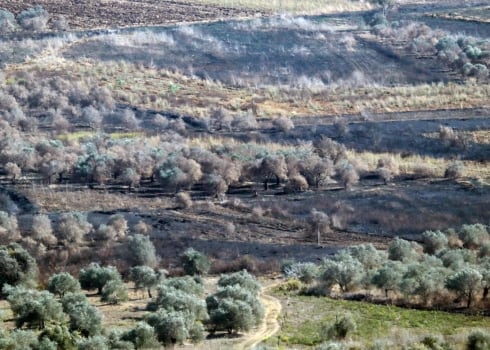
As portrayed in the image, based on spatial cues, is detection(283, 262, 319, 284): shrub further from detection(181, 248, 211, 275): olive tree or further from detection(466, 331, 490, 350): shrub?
detection(466, 331, 490, 350): shrub

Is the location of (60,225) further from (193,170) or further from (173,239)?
(193,170)

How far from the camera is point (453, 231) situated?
34.4 m

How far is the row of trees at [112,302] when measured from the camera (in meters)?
21.5

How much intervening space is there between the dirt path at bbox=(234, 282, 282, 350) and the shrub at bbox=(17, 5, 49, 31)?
47.2 metres

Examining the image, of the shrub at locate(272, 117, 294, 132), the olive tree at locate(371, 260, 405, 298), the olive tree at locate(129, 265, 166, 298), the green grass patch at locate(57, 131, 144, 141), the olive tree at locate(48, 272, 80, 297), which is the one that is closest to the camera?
the olive tree at locate(371, 260, 405, 298)

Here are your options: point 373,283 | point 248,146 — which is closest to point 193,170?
point 248,146

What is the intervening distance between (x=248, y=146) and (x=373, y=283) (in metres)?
18.8

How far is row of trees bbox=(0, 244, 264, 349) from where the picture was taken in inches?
845

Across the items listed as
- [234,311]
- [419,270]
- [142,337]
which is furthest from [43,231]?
[419,270]

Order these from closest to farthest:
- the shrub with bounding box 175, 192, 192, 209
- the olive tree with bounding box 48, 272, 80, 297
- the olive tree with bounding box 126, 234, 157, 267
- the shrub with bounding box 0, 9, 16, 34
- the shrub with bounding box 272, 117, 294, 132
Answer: the olive tree with bounding box 48, 272, 80, 297 → the olive tree with bounding box 126, 234, 157, 267 → the shrub with bounding box 175, 192, 192, 209 → the shrub with bounding box 272, 117, 294, 132 → the shrub with bounding box 0, 9, 16, 34

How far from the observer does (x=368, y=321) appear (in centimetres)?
2459

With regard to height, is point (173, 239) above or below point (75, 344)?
below

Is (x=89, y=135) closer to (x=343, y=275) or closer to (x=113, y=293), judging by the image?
(x=113, y=293)

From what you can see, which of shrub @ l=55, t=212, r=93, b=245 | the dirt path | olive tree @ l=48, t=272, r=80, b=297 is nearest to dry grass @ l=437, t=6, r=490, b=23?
shrub @ l=55, t=212, r=93, b=245
